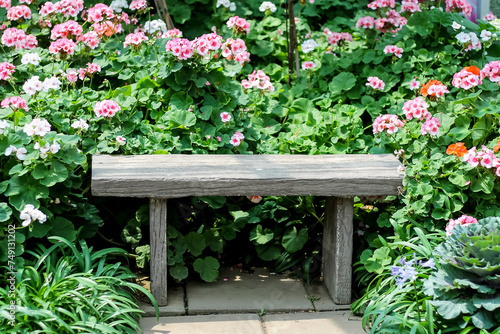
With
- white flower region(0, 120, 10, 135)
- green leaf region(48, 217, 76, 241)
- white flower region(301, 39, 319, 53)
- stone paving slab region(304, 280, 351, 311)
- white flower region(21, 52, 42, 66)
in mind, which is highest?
white flower region(21, 52, 42, 66)

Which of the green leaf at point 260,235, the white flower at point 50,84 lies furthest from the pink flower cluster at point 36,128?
the green leaf at point 260,235

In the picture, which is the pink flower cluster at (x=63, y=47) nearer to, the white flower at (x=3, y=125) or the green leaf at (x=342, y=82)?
the white flower at (x=3, y=125)

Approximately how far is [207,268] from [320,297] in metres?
A: 0.57

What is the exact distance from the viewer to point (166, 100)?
350 cm

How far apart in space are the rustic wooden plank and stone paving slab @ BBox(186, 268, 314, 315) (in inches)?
21.2

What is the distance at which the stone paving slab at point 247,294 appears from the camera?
311cm

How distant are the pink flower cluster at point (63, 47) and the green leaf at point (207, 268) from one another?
1.31m

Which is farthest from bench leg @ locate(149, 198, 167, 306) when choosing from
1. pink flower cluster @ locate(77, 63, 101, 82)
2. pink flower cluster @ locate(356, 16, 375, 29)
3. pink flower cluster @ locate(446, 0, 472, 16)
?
pink flower cluster @ locate(446, 0, 472, 16)

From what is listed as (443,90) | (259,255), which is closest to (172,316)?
(259,255)

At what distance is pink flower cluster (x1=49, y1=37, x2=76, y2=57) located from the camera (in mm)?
3507

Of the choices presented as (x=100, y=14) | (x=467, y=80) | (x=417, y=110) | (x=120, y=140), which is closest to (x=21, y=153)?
(x=120, y=140)

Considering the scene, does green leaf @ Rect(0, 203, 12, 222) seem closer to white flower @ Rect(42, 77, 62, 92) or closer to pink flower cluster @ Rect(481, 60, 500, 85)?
white flower @ Rect(42, 77, 62, 92)

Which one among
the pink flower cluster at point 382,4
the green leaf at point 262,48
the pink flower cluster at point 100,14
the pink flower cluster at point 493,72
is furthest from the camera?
the green leaf at point 262,48

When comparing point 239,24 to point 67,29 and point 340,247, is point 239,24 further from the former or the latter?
point 340,247
